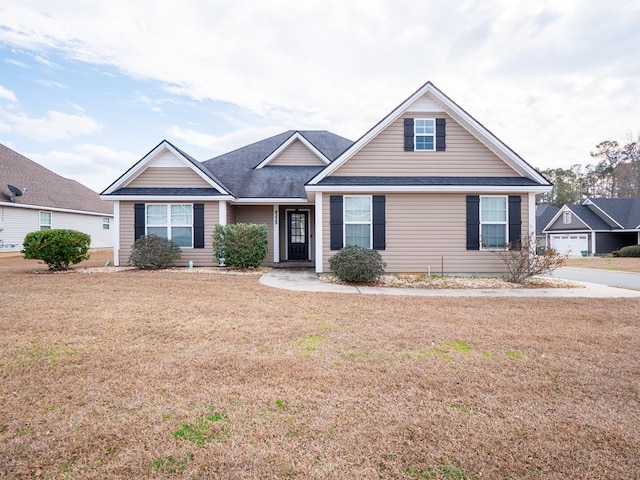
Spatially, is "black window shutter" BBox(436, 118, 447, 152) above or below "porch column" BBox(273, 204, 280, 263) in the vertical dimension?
above

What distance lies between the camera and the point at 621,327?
5.28 meters

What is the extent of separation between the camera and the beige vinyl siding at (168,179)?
1236 cm

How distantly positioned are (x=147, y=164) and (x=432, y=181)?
10.4 metres

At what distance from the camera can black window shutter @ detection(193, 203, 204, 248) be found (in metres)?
12.3

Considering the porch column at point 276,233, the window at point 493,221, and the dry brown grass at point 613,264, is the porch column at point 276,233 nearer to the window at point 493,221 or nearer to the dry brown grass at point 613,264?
the window at point 493,221

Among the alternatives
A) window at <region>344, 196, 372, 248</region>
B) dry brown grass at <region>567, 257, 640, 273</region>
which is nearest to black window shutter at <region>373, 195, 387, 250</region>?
window at <region>344, 196, 372, 248</region>

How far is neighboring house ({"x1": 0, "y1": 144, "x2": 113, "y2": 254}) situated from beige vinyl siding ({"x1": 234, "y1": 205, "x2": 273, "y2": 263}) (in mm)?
14520

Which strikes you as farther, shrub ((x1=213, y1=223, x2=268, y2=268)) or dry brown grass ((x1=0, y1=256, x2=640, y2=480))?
shrub ((x1=213, y1=223, x2=268, y2=268))

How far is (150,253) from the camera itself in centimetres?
1137

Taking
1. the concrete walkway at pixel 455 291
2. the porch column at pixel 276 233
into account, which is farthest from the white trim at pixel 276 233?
the concrete walkway at pixel 455 291

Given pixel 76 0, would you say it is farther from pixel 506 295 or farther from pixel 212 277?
pixel 506 295

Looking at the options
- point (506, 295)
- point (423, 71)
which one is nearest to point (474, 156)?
point (506, 295)

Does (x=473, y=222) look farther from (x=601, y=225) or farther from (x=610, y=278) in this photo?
(x=601, y=225)

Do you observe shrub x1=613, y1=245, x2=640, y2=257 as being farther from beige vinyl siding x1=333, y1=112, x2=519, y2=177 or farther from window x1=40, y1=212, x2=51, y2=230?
window x1=40, y1=212, x2=51, y2=230
